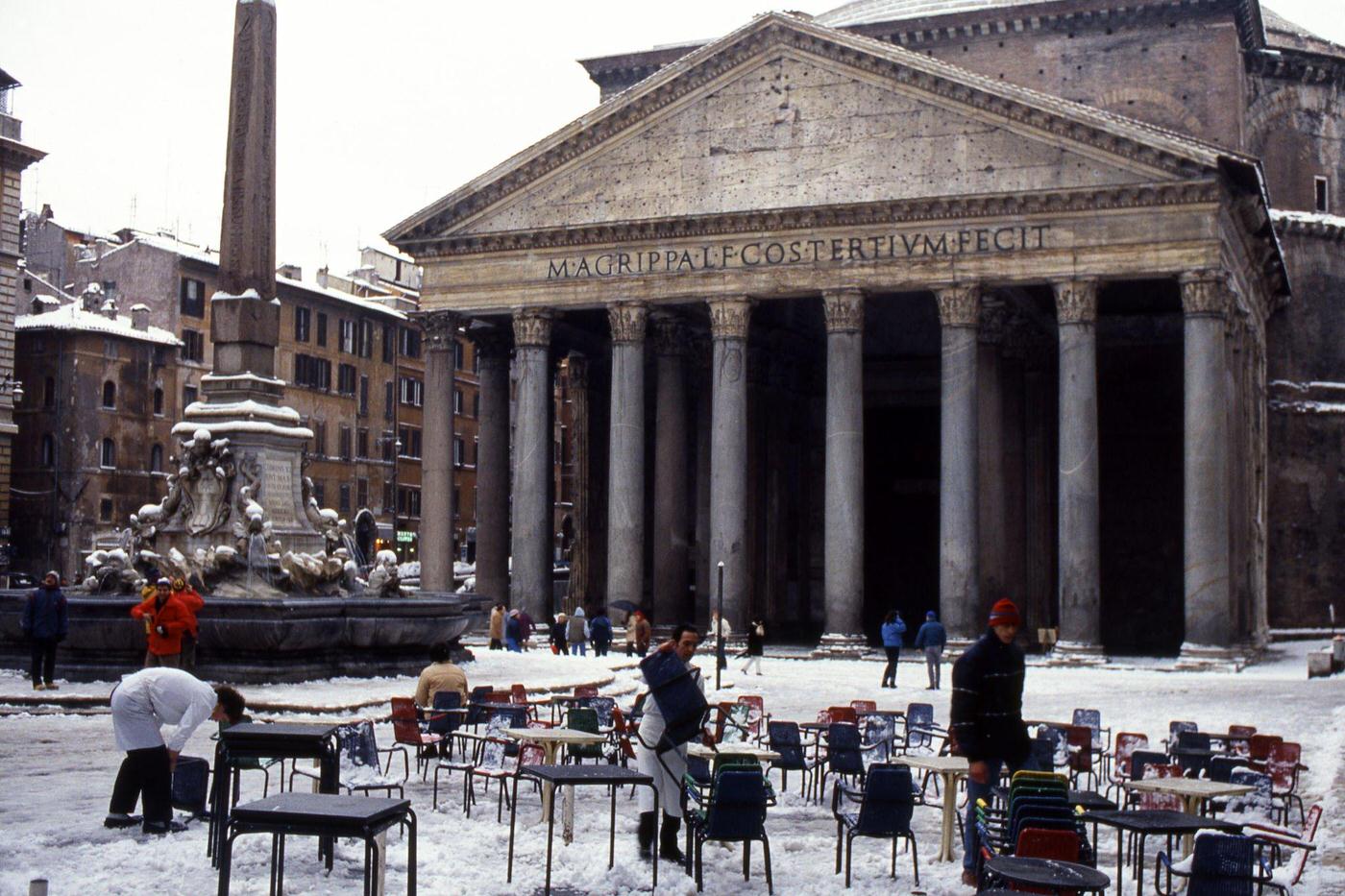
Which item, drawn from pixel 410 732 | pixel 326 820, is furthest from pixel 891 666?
pixel 326 820

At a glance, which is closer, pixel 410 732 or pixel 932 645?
pixel 410 732

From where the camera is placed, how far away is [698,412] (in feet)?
133

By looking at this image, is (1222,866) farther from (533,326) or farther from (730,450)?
(533,326)

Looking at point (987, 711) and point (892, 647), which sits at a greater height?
point (987, 711)

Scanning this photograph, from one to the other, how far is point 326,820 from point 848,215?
84.7 ft

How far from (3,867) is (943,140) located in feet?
83.6

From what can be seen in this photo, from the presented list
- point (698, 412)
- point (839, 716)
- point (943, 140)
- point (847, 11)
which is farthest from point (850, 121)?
point (839, 716)

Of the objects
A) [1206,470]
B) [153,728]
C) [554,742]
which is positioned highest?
[1206,470]

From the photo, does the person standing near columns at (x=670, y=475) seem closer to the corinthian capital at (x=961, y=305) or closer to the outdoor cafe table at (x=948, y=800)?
the corinthian capital at (x=961, y=305)

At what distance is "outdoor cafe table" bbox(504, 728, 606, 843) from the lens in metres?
9.66

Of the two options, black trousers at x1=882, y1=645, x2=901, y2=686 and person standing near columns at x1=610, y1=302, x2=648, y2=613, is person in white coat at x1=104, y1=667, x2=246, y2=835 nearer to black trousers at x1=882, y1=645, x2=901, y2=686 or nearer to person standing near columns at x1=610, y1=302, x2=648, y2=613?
black trousers at x1=882, y1=645, x2=901, y2=686

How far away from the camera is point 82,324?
47.7 meters

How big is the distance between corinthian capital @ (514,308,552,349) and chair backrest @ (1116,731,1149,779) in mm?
22966

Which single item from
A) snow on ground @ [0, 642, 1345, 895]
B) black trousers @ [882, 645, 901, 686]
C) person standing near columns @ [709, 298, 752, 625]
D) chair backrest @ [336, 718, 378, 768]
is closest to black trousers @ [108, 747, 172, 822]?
snow on ground @ [0, 642, 1345, 895]
